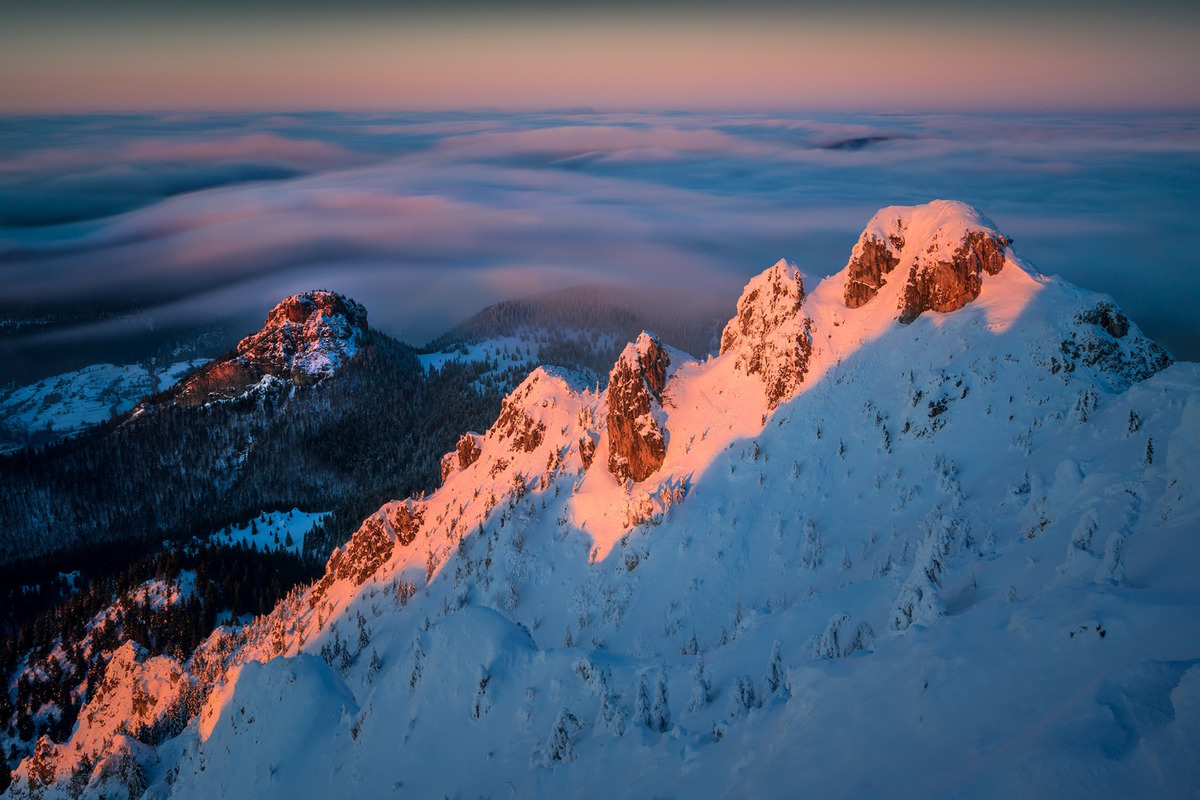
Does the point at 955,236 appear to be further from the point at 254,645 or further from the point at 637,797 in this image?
the point at 254,645

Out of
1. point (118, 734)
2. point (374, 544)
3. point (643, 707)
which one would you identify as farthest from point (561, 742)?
point (374, 544)

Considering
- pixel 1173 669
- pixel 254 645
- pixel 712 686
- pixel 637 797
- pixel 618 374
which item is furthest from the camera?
pixel 254 645

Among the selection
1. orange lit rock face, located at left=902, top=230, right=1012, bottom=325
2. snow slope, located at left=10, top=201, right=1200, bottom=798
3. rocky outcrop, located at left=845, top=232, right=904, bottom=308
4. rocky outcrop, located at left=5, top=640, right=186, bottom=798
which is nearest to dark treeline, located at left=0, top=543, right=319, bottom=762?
rocky outcrop, located at left=5, top=640, right=186, bottom=798

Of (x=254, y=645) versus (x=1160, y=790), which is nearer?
(x=1160, y=790)

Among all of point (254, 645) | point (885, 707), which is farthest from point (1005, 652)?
point (254, 645)

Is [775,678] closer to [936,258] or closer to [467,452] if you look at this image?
[936,258]
